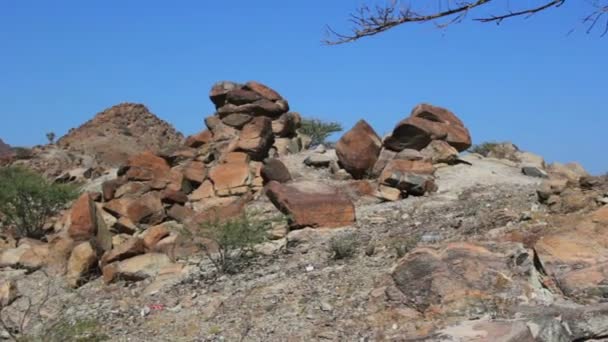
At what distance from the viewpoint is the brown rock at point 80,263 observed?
10525mm

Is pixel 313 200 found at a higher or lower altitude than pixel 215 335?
higher

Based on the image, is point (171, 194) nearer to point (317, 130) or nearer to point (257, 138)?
point (257, 138)

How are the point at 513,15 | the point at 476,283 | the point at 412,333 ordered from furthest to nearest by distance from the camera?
the point at 476,283
the point at 412,333
the point at 513,15

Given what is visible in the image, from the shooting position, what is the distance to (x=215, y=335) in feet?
22.0

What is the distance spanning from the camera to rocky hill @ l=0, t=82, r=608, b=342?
6.09m

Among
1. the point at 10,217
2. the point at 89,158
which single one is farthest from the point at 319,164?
the point at 89,158

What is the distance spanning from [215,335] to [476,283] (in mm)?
2420

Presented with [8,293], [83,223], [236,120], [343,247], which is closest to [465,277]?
[343,247]

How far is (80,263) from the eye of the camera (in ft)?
35.1

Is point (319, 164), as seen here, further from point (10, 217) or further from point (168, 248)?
point (10, 217)

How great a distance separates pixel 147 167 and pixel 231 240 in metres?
5.96

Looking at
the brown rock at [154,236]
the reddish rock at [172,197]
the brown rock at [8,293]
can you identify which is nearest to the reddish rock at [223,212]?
the brown rock at [154,236]

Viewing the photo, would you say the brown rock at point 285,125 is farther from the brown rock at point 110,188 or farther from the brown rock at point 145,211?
the brown rock at point 145,211

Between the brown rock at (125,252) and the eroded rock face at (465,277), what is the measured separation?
5068 millimetres
